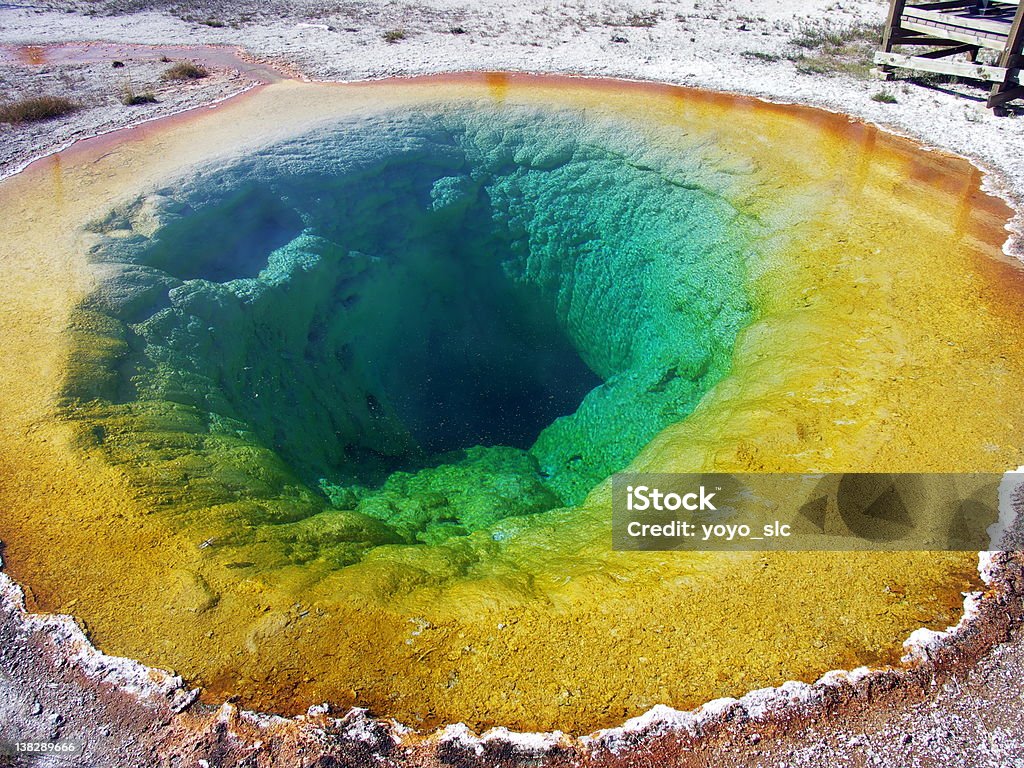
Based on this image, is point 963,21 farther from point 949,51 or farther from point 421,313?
point 421,313

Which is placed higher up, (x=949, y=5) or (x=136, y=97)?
(x=949, y=5)

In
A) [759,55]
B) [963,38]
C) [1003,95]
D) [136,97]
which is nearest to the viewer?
[1003,95]

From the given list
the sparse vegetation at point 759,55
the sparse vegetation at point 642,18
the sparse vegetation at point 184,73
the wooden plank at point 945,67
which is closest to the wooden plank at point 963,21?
the wooden plank at point 945,67

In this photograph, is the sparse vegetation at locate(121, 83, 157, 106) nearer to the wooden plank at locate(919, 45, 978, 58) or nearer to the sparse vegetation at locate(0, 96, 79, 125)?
the sparse vegetation at locate(0, 96, 79, 125)

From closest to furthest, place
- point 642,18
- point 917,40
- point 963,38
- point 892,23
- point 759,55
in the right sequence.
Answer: point 963,38 → point 892,23 → point 917,40 → point 759,55 → point 642,18

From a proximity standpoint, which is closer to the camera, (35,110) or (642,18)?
(35,110)

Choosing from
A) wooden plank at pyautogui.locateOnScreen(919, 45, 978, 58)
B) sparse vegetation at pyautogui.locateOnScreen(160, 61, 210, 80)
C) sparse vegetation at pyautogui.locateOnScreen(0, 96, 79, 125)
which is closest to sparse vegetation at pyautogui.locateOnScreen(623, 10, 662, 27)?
wooden plank at pyautogui.locateOnScreen(919, 45, 978, 58)

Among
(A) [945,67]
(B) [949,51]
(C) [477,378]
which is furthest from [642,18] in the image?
(C) [477,378]
